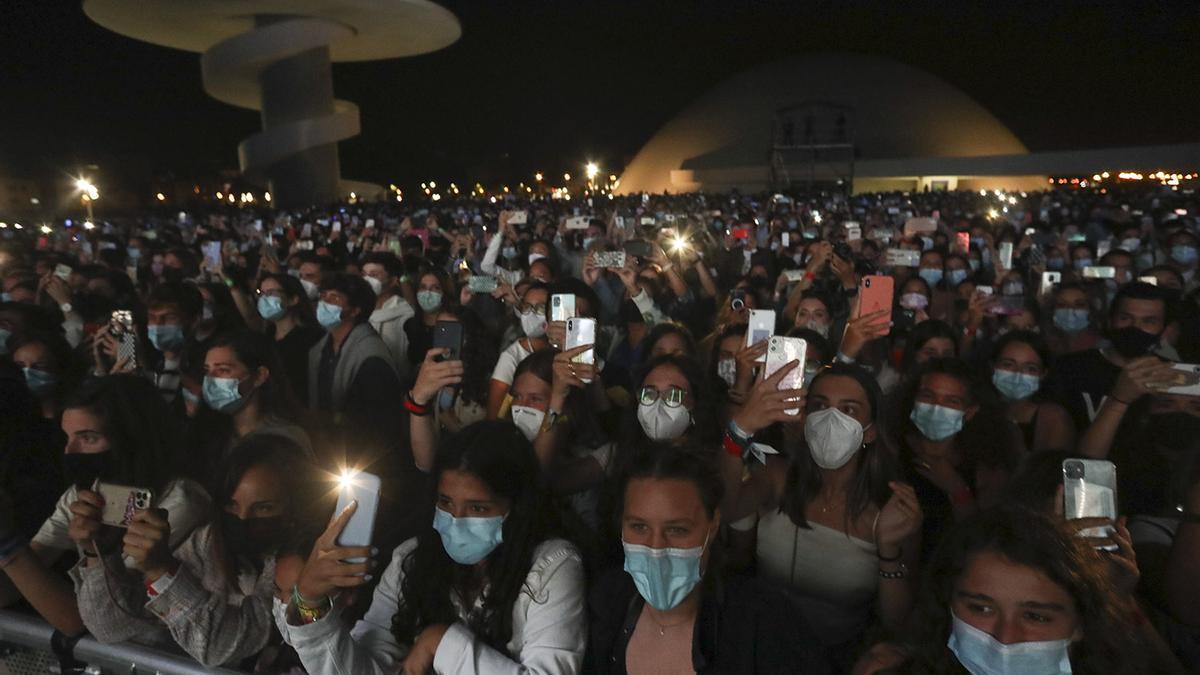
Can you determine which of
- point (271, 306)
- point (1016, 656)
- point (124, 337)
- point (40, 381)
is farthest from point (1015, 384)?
point (40, 381)

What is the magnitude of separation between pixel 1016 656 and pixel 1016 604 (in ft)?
0.43

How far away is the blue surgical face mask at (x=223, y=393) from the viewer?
404 cm

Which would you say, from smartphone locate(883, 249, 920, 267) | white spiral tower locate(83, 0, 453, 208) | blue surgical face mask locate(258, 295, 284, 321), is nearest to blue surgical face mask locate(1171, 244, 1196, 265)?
smartphone locate(883, 249, 920, 267)

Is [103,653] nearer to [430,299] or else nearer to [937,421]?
[937,421]

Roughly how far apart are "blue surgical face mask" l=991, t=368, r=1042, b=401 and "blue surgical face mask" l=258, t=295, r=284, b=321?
5505mm

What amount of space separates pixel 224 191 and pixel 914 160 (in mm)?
59517

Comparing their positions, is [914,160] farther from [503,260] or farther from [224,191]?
[224,191]

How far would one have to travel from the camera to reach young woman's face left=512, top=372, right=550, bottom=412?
13.0 feet

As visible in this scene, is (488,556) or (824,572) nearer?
(488,556)

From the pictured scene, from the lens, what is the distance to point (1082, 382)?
4.98 m

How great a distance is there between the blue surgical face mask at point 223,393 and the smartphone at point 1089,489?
152 inches

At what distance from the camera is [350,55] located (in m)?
46.7

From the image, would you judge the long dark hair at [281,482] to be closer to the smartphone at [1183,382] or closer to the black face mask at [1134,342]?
the smartphone at [1183,382]

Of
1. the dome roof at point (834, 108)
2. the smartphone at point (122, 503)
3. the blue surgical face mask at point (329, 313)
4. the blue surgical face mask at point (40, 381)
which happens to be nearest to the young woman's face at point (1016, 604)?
the smartphone at point (122, 503)
